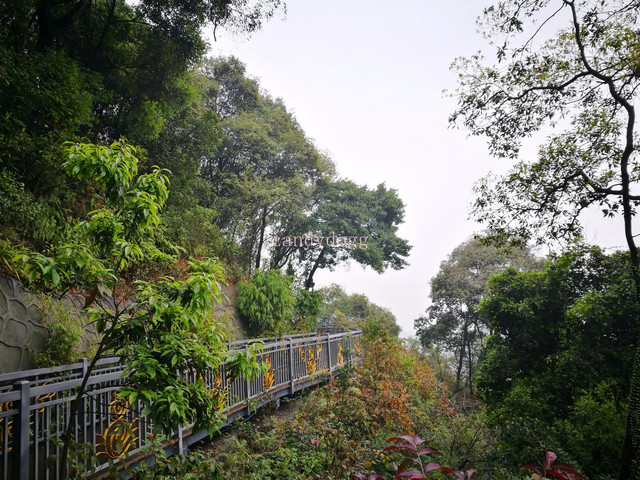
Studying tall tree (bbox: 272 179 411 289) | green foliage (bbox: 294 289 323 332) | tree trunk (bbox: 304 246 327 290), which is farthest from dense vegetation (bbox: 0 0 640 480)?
tree trunk (bbox: 304 246 327 290)

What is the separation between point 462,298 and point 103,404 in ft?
60.7

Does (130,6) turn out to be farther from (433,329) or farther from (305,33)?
(433,329)

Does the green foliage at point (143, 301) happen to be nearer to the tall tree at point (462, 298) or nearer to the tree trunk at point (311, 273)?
the tree trunk at point (311, 273)

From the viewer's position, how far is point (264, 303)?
1141cm

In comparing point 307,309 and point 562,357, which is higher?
point 307,309

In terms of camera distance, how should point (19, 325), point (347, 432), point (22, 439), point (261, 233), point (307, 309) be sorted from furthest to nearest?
point (261, 233), point (307, 309), point (347, 432), point (19, 325), point (22, 439)

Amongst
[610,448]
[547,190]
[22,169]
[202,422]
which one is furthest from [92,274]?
[547,190]

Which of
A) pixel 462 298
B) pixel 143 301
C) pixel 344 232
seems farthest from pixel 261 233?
pixel 143 301

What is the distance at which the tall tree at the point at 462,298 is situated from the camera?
19.0 m

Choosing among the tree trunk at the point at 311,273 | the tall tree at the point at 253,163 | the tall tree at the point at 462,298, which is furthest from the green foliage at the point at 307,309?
the tall tree at the point at 462,298

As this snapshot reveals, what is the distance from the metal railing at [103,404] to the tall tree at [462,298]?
8717 millimetres

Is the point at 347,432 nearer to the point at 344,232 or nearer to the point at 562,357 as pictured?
the point at 562,357

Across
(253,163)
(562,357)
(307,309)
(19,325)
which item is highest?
(253,163)

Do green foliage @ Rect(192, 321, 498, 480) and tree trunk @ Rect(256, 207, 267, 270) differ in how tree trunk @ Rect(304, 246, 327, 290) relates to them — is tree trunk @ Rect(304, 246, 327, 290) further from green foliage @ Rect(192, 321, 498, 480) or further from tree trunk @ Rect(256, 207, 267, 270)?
green foliage @ Rect(192, 321, 498, 480)
